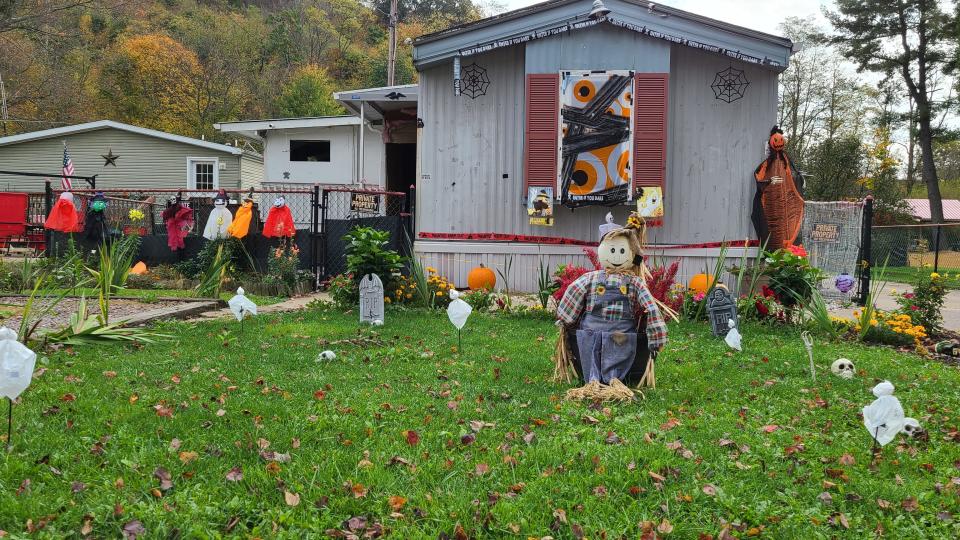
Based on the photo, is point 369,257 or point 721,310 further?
point 369,257

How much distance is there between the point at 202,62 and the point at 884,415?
A: 43.4 m

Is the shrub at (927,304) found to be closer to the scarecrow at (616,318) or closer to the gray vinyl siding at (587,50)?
the gray vinyl siding at (587,50)

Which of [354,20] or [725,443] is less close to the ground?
[354,20]

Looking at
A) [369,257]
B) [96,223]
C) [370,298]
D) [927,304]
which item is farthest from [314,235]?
[927,304]

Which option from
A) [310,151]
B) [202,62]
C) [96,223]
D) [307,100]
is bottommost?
[96,223]

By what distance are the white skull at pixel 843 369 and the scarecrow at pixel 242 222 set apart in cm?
882

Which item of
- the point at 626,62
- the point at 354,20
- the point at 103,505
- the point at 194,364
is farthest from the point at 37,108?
the point at 103,505

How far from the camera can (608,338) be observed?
520cm

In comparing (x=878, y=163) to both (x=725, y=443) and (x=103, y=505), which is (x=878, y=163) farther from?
(x=103, y=505)

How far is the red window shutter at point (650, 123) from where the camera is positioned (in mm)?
11062

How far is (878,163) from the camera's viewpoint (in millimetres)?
34312

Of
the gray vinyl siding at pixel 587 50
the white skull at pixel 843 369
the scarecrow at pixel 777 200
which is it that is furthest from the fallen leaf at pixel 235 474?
the scarecrow at pixel 777 200

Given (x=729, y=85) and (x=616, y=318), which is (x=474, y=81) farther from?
(x=616, y=318)

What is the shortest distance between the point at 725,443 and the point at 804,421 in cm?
88
